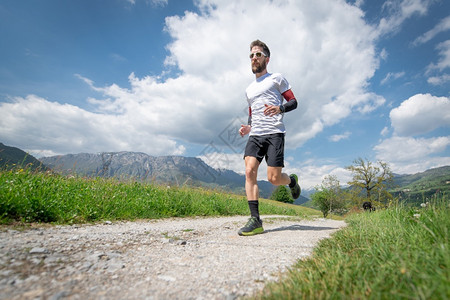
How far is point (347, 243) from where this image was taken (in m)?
2.66

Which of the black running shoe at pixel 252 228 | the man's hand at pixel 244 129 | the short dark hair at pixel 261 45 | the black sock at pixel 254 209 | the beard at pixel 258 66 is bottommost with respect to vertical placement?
the black running shoe at pixel 252 228

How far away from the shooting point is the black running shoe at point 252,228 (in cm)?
416

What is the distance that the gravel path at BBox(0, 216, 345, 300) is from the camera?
157 centimetres

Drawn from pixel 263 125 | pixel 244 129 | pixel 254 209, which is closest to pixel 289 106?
pixel 263 125

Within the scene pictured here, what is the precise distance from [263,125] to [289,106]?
27.5 inches

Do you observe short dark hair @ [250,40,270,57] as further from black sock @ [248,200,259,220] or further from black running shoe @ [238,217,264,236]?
black running shoe @ [238,217,264,236]

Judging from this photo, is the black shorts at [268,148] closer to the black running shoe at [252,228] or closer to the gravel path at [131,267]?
the black running shoe at [252,228]

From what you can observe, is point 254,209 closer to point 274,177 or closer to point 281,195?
point 274,177

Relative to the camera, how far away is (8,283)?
152cm

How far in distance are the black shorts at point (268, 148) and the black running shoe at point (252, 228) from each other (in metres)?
1.18

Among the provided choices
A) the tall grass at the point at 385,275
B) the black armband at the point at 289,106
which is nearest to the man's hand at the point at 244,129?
the black armband at the point at 289,106

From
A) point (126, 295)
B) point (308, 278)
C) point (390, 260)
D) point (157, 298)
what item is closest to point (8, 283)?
point (126, 295)

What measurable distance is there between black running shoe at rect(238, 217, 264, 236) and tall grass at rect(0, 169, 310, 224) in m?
2.83

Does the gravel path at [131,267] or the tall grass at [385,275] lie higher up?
the tall grass at [385,275]
